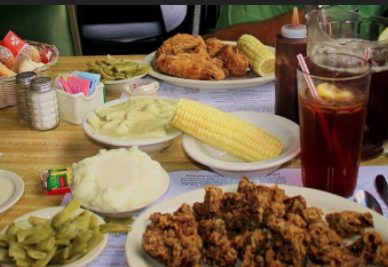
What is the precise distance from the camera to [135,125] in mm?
1531

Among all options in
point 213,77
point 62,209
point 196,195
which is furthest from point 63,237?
point 213,77

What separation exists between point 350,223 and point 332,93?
0.32 meters

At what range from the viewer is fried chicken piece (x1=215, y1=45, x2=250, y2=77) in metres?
1.97

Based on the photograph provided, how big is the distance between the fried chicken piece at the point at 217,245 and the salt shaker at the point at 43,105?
0.83 m

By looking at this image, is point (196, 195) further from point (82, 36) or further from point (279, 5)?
point (82, 36)

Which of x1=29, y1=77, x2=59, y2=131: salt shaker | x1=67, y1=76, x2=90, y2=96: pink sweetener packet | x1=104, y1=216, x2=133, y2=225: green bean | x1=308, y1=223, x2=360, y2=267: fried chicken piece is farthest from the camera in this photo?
x1=67, y1=76, x2=90, y2=96: pink sweetener packet

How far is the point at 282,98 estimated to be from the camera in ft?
5.29

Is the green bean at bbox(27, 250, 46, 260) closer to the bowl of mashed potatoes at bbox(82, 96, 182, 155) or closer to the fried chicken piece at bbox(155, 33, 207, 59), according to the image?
the bowl of mashed potatoes at bbox(82, 96, 182, 155)

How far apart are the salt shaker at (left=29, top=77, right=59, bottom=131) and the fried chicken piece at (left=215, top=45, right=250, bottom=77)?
2.29 feet

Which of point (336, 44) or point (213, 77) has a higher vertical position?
point (336, 44)

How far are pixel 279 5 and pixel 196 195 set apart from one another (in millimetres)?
1986

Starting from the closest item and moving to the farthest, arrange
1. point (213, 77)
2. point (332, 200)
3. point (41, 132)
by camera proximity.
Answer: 1. point (332, 200)
2. point (41, 132)
3. point (213, 77)

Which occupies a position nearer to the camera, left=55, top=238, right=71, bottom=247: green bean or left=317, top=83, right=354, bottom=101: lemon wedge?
left=55, top=238, right=71, bottom=247: green bean

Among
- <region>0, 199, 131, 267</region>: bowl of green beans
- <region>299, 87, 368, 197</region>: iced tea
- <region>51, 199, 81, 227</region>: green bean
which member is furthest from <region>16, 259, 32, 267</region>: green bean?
<region>299, 87, 368, 197</region>: iced tea
